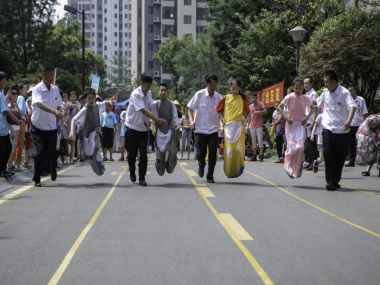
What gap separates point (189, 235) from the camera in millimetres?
6367

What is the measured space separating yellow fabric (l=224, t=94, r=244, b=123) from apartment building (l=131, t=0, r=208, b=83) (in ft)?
314

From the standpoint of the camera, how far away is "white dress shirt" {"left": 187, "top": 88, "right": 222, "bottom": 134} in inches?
488

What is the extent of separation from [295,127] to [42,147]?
4328 millimetres

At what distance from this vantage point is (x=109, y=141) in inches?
784

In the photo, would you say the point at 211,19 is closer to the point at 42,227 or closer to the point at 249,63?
the point at 249,63

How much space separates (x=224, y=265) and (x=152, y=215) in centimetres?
263

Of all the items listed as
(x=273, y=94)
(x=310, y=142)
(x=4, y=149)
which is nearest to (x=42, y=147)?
(x=4, y=149)

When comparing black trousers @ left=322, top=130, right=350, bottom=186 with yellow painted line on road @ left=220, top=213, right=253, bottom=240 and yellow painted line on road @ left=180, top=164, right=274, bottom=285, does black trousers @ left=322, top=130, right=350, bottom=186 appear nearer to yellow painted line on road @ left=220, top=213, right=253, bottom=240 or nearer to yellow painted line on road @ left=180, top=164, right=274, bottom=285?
yellow painted line on road @ left=180, top=164, right=274, bottom=285

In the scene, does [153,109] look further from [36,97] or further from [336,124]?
[336,124]

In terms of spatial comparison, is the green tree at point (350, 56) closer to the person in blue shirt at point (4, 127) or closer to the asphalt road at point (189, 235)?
the asphalt road at point (189, 235)

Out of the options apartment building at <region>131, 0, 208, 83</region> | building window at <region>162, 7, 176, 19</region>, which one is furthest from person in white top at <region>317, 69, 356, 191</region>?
building window at <region>162, 7, 176, 19</region>

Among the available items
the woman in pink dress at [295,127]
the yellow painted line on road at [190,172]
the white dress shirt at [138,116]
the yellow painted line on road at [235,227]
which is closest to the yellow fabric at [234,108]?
the woman in pink dress at [295,127]

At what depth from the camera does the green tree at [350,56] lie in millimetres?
21359

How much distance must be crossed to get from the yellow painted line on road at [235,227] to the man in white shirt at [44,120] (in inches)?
179
